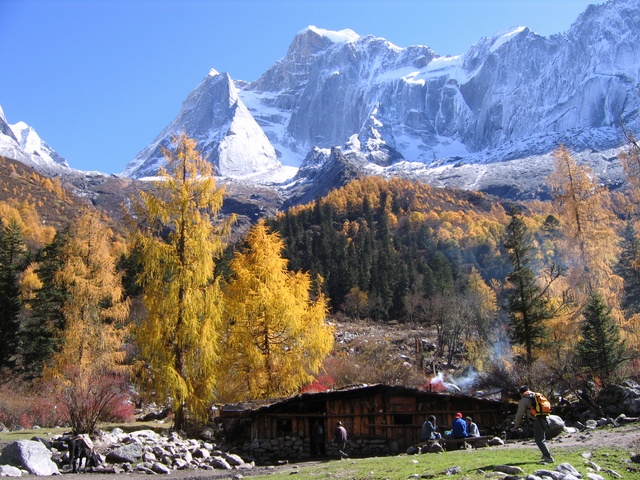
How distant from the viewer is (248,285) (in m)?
25.3

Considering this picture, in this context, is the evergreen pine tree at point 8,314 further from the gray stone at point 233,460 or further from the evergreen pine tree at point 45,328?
the gray stone at point 233,460

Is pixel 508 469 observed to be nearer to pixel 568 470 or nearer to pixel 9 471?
pixel 568 470

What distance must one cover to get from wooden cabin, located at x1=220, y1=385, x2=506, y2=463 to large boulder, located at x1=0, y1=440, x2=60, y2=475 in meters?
7.40

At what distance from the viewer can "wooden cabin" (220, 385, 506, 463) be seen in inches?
836

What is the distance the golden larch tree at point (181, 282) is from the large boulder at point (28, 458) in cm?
606

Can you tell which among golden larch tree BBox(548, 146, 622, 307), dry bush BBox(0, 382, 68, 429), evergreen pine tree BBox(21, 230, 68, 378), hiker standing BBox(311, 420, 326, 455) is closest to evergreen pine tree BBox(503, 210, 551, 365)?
golden larch tree BBox(548, 146, 622, 307)

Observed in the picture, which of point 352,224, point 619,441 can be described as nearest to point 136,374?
point 619,441

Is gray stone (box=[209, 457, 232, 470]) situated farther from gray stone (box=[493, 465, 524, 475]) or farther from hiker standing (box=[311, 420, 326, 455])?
gray stone (box=[493, 465, 524, 475])

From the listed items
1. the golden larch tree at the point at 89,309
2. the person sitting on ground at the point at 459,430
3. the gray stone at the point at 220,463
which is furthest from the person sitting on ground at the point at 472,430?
the golden larch tree at the point at 89,309

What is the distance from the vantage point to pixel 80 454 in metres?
15.0

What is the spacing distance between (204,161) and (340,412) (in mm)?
11764

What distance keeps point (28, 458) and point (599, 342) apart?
73.8 feet

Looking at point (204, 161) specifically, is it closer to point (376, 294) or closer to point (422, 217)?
point (376, 294)

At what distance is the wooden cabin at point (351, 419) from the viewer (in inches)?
836
